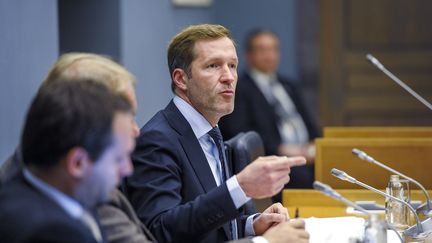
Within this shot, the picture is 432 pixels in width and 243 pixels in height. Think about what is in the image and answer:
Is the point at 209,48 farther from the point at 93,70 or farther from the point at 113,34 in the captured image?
the point at 113,34

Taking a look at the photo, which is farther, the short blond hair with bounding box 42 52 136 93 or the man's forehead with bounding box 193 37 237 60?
the man's forehead with bounding box 193 37 237 60

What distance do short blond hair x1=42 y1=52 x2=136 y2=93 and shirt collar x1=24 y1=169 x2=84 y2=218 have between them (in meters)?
0.36

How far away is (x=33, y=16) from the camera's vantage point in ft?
13.1

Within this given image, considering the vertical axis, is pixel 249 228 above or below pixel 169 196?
below

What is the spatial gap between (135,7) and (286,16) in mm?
2502

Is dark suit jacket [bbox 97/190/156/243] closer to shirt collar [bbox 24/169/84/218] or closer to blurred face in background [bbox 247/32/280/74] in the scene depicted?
shirt collar [bbox 24/169/84/218]

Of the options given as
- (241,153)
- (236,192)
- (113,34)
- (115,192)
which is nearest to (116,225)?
(115,192)

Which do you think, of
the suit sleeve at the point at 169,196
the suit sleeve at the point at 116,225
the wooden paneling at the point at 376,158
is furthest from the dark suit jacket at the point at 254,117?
the suit sleeve at the point at 116,225

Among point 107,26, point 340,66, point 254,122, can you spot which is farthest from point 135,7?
point 340,66

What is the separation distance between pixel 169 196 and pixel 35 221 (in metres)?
1.07

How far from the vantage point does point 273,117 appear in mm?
6098

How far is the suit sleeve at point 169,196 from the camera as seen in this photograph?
8.48ft

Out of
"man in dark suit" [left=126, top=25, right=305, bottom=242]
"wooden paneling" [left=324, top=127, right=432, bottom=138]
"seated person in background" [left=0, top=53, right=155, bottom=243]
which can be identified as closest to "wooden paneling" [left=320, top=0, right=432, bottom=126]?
"wooden paneling" [left=324, top=127, right=432, bottom=138]

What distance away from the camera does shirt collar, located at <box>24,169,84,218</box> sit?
1760 mm
